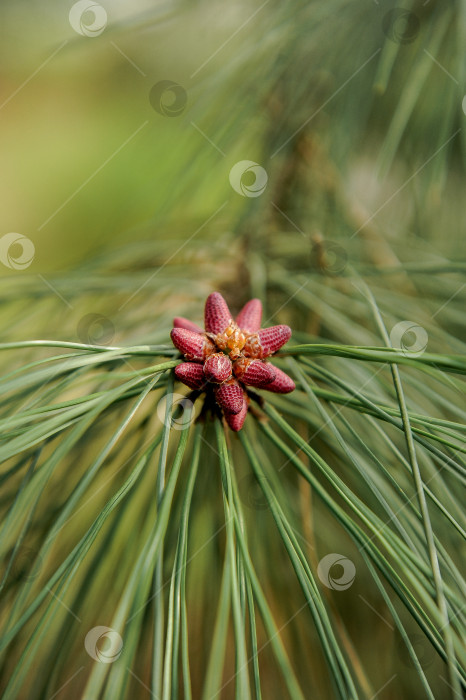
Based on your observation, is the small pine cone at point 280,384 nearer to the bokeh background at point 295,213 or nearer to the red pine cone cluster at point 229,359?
the red pine cone cluster at point 229,359

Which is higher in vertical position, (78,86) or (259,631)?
(78,86)

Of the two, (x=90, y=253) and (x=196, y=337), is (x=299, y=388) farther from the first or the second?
(x=90, y=253)

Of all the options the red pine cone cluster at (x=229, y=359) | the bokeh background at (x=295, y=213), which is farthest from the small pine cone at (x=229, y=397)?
the bokeh background at (x=295, y=213)

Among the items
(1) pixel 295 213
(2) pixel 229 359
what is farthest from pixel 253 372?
(1) pixel 295 213

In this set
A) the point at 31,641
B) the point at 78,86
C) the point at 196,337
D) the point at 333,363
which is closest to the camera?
the point at 31,641

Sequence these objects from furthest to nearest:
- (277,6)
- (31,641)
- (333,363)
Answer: (277,6)
(333,363)
(31,641)

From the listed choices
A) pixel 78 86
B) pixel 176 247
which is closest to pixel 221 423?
pixel 176 247
